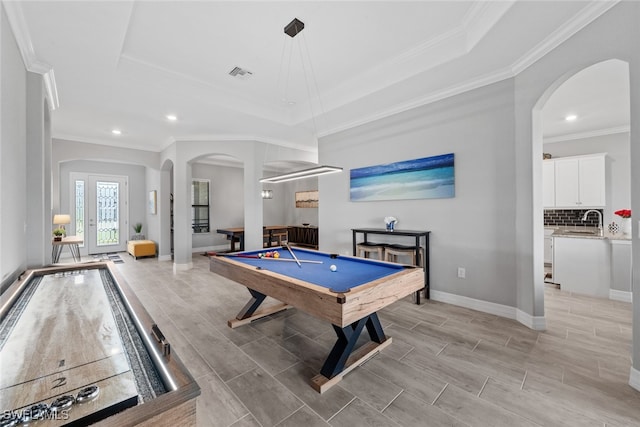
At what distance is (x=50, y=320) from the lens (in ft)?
4.55

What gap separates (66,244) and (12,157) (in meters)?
5.27

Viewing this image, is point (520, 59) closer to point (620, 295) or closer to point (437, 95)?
point (437, 95)

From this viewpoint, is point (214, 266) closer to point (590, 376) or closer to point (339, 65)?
point (339, 65)

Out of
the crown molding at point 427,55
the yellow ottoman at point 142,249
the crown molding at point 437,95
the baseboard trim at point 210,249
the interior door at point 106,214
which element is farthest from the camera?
the baseboard trim at point 210,249

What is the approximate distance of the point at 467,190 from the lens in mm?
3443

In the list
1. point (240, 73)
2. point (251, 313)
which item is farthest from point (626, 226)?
point (240, 73)

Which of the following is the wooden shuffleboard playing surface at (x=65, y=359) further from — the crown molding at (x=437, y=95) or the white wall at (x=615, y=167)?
the white wall at (x=615, y=167)

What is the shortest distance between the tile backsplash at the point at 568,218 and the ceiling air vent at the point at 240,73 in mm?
6496

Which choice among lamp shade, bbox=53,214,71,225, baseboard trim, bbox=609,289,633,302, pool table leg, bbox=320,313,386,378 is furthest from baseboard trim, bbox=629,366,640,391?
lamp shade, bbox=53,214,71,225

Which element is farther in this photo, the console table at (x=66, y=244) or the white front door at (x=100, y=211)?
the white front door at (x=100, y=211)

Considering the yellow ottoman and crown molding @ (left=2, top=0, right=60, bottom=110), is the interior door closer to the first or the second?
the yellow ottoman

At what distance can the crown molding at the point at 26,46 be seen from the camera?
2012 mm

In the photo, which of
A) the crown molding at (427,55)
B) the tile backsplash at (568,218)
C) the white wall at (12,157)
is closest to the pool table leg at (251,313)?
the white wall at (12,157)

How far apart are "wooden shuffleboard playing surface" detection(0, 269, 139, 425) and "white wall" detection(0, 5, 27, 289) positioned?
75 centimetres
